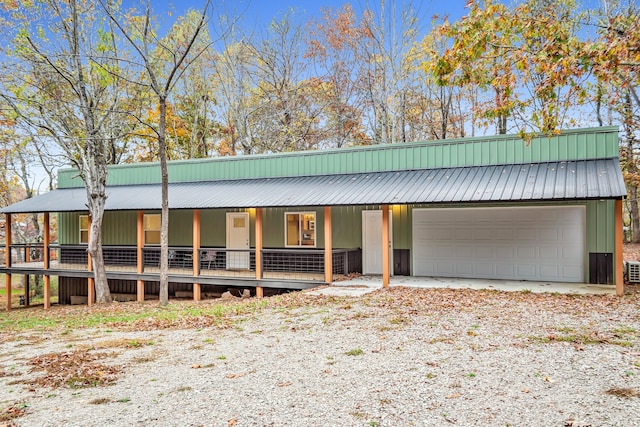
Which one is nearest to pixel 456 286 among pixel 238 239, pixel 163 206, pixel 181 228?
pixel 163 206

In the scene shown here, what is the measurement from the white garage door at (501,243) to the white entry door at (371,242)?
1.10 m

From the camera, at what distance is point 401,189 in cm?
1263

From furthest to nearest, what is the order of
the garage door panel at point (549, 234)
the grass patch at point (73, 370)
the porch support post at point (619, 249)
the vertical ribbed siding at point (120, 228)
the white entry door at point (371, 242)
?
the vertical ribbed siding at point (120, 228) < the white entry door at point (371, 242) < the garage door panel at point (549, 234) < the porch support post at point (619, 249) < the grass patch at point (73, 370)

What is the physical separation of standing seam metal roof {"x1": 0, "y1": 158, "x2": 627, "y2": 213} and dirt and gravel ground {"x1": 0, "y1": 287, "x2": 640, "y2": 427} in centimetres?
302

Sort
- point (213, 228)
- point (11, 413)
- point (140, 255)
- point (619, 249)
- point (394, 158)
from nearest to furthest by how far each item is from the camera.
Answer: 1. point (11, 413)
2. point (619, 249)
3. point (394, 158)
4. point (140, 255)
5. point (213, 228)

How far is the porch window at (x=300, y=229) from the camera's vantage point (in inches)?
609

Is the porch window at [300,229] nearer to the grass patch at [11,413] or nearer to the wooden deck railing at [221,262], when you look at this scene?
the wooden deck railing at [221,262]

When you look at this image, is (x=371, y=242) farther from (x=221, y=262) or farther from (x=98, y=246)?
(x=98, y=246)

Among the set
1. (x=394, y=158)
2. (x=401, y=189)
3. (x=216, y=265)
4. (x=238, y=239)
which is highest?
(x=394, y=158)

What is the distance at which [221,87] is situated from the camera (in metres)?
27.7

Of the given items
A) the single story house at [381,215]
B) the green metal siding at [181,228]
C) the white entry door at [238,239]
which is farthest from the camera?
the green metal siding at [181,228]

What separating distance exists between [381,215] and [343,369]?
31.2 ft

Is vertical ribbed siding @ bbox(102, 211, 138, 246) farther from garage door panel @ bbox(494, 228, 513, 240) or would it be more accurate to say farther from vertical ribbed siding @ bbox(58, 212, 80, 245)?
garage door panel @ bbox(494, 228, 513, 240)

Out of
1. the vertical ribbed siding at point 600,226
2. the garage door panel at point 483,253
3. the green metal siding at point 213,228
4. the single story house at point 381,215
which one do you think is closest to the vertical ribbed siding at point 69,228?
the single story house at point 381,215
